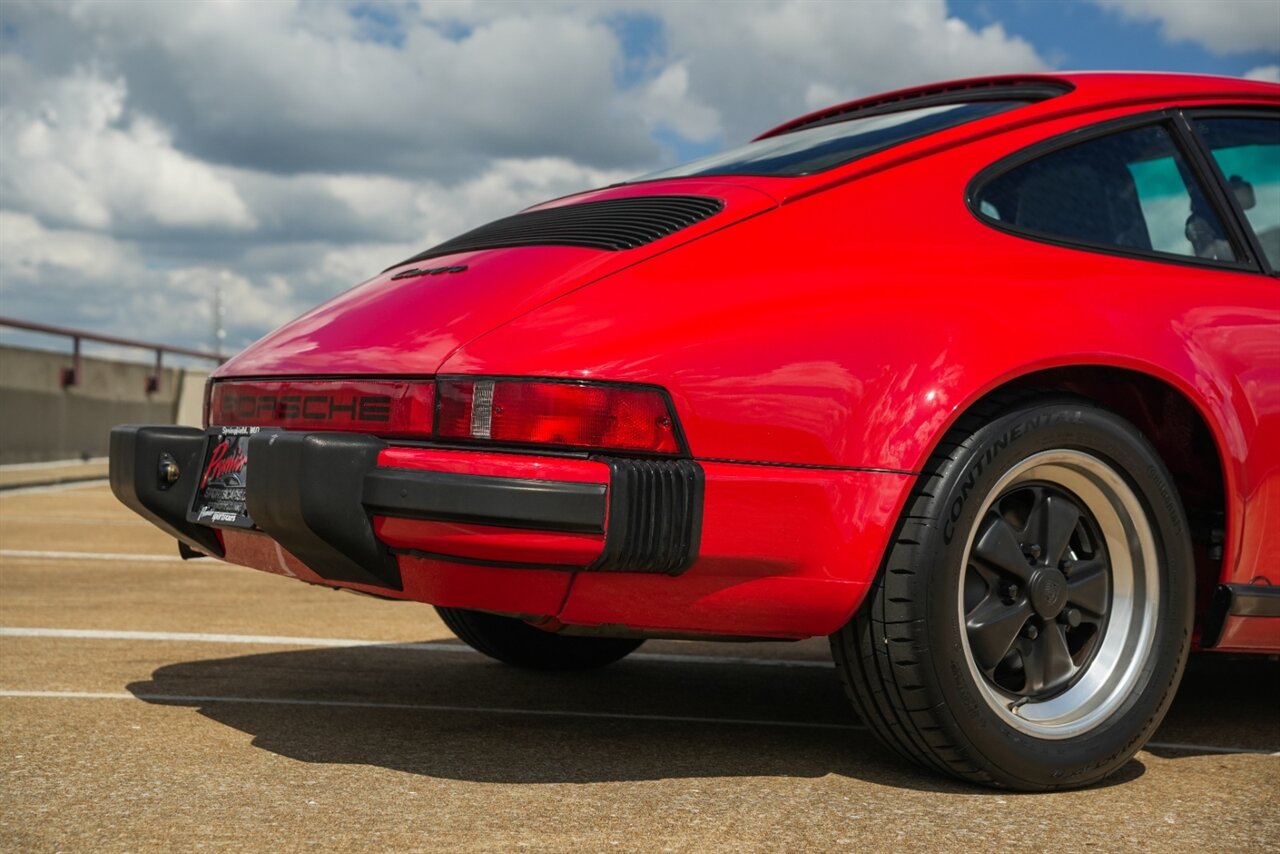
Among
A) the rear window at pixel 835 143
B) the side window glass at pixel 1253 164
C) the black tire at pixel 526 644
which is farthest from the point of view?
the black tire at pixel 526 644

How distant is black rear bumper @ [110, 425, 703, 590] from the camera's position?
109 inches

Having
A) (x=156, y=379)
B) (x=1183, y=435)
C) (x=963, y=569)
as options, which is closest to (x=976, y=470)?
(x=963, y=569)

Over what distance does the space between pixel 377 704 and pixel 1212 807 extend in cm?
204

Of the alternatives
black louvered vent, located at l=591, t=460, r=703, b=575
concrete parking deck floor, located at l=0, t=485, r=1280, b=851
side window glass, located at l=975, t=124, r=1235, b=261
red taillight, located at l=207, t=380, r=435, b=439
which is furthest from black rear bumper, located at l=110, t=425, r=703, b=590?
side window glass, located at l=975, t=124, r=1235, b=261

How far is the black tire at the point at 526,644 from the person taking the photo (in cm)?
444

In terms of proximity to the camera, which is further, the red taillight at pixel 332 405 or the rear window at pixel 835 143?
the rear window at pixel 835 143

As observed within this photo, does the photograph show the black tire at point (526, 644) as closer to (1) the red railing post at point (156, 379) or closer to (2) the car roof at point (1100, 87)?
(2) the car roof at point (1100, 87)

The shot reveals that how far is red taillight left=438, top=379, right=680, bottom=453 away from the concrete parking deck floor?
2.29 feet

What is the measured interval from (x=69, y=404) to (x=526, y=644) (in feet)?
40.1

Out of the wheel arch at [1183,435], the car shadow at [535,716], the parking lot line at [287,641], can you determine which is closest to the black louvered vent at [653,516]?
the car shadow at [535,716]

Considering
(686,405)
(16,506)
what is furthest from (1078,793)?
(16,506)

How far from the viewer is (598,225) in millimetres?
3350

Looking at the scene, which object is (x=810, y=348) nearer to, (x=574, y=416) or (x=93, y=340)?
(x=574, y=416)

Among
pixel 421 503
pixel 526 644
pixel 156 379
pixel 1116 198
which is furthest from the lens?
pixel 156 379
